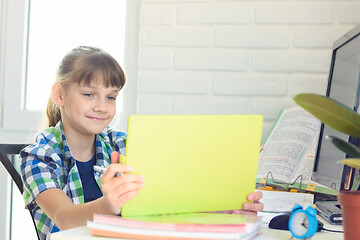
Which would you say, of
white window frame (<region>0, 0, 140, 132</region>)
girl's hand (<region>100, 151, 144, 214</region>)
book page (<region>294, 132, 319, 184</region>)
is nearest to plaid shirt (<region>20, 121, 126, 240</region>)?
girl's hand (<region>100, 151, 144, 214</region>)

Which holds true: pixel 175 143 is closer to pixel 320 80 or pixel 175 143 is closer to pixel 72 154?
pixel 72 154

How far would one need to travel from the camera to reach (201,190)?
0.90 meters

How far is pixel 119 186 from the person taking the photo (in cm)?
84

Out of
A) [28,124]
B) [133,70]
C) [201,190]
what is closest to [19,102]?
[28,124]

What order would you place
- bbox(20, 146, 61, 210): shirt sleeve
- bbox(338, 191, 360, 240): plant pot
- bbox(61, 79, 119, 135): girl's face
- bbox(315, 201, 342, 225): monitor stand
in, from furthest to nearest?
bbox(61, 79, 119, 135): girl's face, bbox(20, 146, 61, 210): shirt sleeve, bbox(315, 201, 342, 225): monitor stand, bbox(338, 191, 360, 240): plant pot

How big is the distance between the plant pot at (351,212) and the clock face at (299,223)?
0.10m

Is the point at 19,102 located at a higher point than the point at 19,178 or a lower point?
higher

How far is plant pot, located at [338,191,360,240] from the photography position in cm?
72

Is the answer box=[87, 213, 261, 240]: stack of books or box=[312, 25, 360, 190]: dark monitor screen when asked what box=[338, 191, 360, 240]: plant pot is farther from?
box=[312, 25, 360, 190]: dark monitor screen

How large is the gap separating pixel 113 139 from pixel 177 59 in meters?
0.49

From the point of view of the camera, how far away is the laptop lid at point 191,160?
0.83 m

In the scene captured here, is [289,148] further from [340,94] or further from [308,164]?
[340,94]

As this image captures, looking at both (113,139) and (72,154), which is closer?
(72,154)

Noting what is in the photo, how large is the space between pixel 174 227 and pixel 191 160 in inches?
5.9
